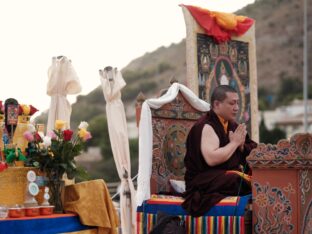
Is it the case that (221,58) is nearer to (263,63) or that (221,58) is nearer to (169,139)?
(169,139)

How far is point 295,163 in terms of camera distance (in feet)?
17.2

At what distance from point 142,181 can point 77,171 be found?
0.60m

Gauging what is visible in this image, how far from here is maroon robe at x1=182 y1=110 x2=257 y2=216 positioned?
5.70 metres

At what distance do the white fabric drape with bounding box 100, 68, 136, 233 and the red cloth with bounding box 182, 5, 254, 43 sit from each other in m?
1.22

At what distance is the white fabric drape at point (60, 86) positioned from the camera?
747cm

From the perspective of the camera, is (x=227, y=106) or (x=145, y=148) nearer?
(x=227, y=106)

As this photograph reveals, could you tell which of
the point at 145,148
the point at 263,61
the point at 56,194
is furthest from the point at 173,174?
the point at 263,61

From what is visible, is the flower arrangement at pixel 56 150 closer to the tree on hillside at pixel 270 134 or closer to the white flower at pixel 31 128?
the white flower at pixel 31 128

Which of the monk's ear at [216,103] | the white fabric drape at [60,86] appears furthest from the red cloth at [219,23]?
the monk's ear at [216,103]

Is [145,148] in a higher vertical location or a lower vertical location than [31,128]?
lower

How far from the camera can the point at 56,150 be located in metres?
5.83

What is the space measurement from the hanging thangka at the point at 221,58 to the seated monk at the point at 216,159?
2105mm

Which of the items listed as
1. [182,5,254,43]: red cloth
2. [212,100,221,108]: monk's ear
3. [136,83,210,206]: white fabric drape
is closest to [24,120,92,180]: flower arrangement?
[136,83,210,206]: white fabric drape

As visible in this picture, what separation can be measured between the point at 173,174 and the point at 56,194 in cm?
130
